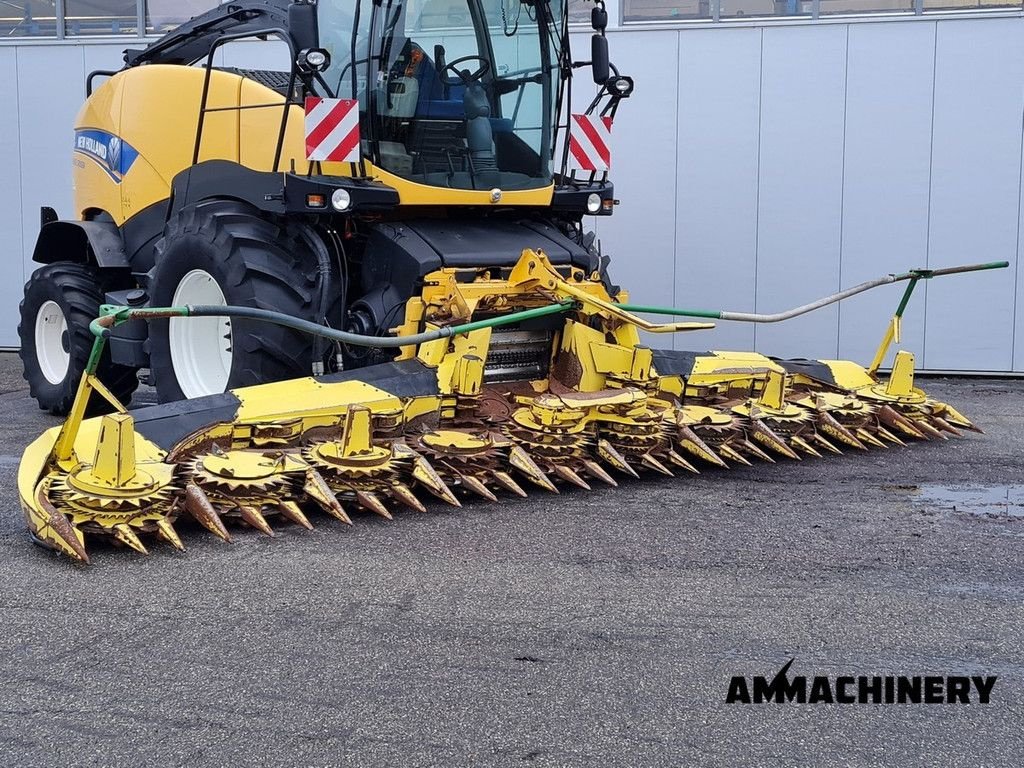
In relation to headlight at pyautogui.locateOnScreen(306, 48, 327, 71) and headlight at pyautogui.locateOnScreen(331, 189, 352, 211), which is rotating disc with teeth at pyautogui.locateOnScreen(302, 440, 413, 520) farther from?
headlight at pyautogui.locateOnScreen(306, 48, 327, 71)

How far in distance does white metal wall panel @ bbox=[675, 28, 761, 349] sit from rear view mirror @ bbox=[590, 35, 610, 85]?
126 inches

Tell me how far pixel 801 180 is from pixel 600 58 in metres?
3.57

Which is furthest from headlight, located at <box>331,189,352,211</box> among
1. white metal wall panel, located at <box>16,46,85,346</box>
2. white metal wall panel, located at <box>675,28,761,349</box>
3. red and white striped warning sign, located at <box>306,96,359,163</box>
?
white metal wall panel, located at <box>16,46,85,346</box>

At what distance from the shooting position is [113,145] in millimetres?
7891

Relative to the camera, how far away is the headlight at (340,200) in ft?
19.6

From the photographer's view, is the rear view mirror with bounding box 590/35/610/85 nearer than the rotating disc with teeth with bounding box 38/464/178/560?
No

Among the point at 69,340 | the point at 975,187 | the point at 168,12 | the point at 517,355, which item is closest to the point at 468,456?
the point at 517,355

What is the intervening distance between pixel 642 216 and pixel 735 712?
24.4 ft

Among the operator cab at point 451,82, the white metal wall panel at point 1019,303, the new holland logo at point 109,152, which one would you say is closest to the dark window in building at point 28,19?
the new holland logo at point 109,152

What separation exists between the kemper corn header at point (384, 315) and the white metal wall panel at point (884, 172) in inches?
110

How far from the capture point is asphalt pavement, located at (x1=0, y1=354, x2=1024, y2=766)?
302 centimetres

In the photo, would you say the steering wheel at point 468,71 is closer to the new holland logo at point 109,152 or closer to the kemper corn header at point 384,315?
the kemper corn header at point 384,315

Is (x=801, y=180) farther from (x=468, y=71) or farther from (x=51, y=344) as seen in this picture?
(x=51, y=344)

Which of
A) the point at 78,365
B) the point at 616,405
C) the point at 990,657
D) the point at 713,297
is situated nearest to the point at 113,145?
the point at 78,365
